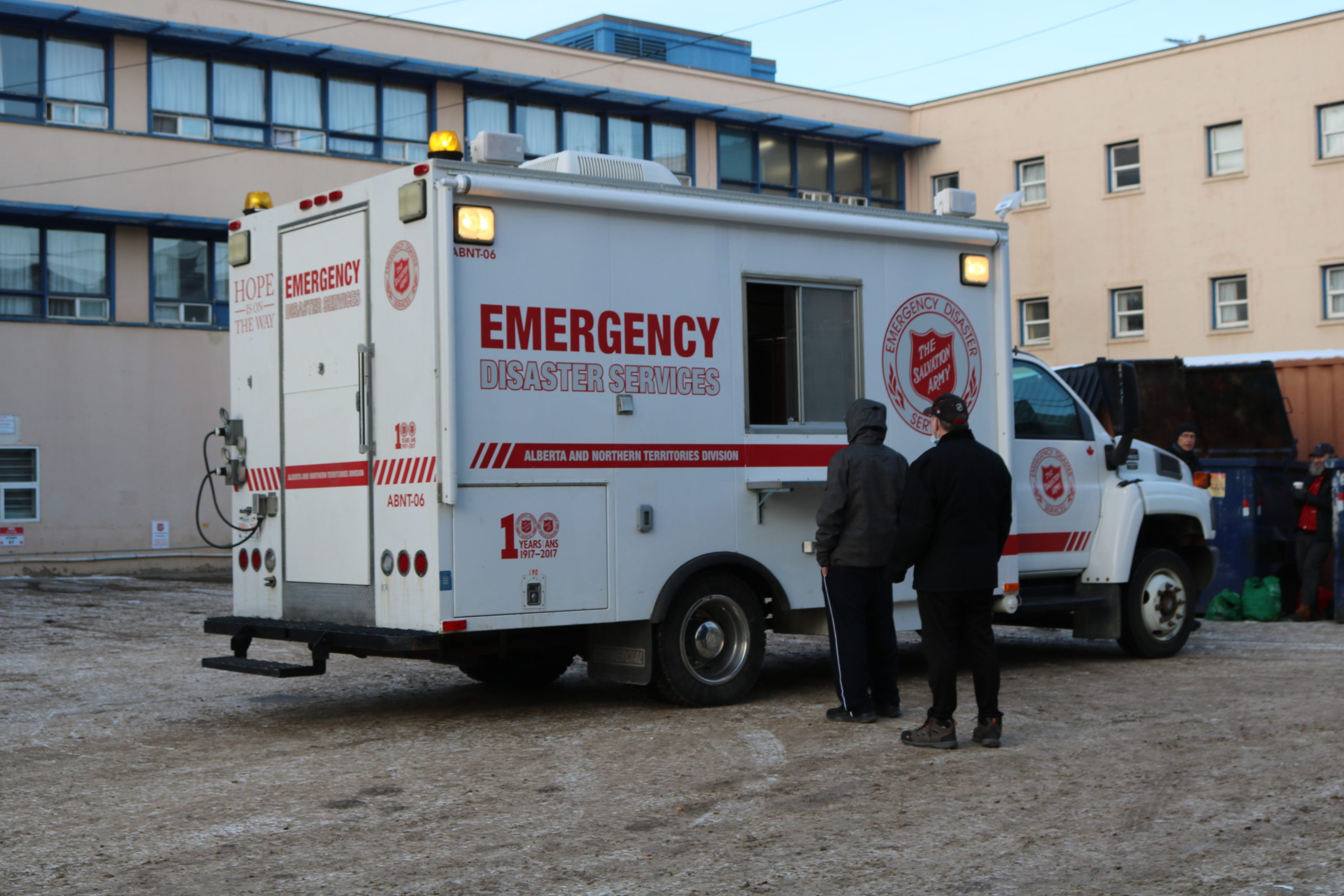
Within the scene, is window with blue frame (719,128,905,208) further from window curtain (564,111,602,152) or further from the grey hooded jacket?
the grey hooded jacket

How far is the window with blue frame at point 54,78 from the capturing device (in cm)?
2378

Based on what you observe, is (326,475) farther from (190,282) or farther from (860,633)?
(190,282)

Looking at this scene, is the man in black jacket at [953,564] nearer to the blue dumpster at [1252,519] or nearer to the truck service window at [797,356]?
the truck service window at [797,356]

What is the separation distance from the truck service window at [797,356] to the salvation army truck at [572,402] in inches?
0.7

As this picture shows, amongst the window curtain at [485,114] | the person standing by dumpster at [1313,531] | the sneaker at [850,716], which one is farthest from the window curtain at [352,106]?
the sneaker at [850,716]

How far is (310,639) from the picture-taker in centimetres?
819

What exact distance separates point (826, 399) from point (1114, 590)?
3054 mm

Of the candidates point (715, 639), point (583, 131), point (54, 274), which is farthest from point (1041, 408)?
point (583, 131)

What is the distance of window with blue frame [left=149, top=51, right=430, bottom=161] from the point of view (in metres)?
25.4

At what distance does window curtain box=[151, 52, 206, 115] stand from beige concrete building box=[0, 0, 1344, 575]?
1.5 inches

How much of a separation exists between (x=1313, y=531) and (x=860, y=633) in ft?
25.5

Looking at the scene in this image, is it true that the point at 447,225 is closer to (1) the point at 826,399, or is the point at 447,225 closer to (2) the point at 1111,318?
(1) the point at 826,399

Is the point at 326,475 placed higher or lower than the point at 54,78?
lower

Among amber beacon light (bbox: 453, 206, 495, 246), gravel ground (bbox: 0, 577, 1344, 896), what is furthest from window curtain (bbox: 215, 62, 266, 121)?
amber beacon light (bbox: 453, 206, 495, 246)
